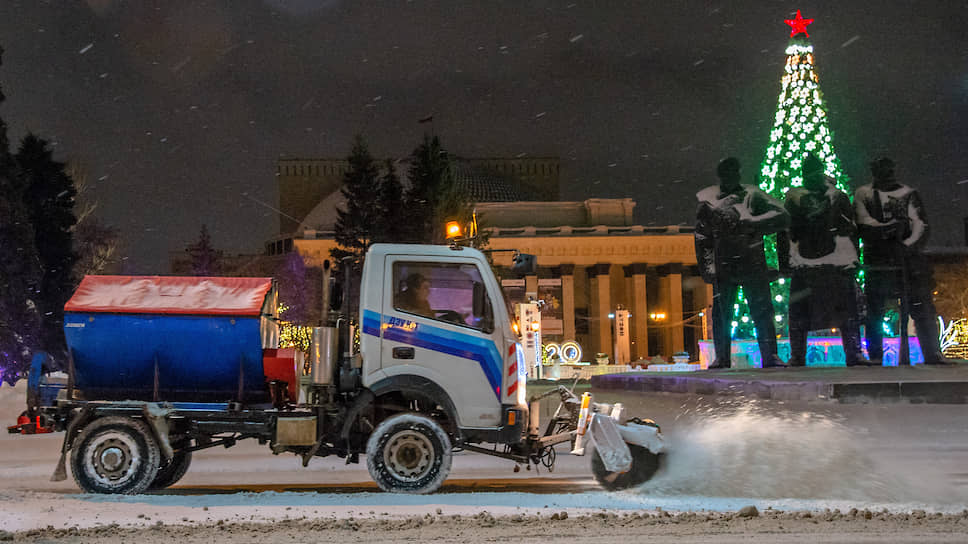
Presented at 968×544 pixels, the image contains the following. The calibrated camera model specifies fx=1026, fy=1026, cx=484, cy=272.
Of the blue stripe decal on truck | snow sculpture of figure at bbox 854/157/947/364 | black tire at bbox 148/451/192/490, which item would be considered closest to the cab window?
the blue stripe decal on truck

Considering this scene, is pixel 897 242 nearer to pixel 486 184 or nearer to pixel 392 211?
pixel 392 211

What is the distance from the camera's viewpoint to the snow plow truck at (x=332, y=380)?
37.1 ft

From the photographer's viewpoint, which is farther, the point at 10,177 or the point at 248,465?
the point at 10,177

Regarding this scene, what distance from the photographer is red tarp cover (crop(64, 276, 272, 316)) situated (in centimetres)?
1138

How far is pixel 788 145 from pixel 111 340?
2829cm

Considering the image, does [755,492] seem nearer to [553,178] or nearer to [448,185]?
[448,185]

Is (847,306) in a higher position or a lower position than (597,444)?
higher

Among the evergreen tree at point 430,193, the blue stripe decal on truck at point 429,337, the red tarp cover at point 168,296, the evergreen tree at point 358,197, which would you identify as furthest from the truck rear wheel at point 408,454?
the evergreen tree at point 358,197

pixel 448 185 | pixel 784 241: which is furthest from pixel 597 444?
pixel 448 185

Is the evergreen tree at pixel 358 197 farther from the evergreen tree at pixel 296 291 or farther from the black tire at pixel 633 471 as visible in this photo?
the black tire at pixel 633 471

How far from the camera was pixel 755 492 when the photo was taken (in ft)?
36.9

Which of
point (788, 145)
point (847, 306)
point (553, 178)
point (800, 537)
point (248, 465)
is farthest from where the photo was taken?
point (553, 178)

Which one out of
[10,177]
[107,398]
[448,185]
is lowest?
[107,398]

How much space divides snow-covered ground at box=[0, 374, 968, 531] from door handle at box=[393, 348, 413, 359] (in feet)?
4.93
